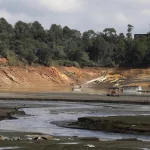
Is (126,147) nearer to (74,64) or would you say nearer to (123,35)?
(74,64)

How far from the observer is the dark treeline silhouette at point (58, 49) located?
456 feet

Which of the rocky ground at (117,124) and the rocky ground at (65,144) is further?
the rocky ground at (117,124)

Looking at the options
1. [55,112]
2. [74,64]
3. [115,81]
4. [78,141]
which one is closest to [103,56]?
[74,64]

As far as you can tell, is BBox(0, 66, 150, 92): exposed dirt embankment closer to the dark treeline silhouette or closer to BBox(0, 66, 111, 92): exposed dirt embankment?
BBox(0, 66, 111, 92): exposed dirt embankment

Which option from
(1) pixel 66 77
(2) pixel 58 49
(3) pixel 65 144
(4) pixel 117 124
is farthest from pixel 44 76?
(3) pixel 65 144

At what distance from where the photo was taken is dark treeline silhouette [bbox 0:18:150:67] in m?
139

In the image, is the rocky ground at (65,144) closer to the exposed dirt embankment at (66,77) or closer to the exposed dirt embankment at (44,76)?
the exposed dirt embankment at (44,76)

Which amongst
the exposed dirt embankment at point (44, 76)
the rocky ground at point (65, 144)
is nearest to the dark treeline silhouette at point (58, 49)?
the exposed dirt embankment at point (44, 76)

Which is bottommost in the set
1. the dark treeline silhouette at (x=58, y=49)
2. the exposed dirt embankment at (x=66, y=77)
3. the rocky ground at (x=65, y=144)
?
the rocky ground at (x=65, y=144)

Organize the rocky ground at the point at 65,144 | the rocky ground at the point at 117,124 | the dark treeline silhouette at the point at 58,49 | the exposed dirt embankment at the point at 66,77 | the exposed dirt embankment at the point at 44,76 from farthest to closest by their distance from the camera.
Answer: the dark treeline silhouette at the point at 58,49 → the exposed dirt embankment at the point at 66,77 → the exposed dirt embankment at the point at 44,76 → the rocky ground at the point at 117,124 → the rocky ground at the point at 65,144

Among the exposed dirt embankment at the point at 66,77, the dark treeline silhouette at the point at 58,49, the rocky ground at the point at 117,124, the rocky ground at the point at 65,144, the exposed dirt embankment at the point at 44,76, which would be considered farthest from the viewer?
the dark treeline silhouette at the point at 58,49

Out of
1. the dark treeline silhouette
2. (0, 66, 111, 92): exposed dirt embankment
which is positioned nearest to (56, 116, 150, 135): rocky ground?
(0, 66, 111, 92): exposed dirt embankment

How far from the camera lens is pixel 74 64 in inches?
5974

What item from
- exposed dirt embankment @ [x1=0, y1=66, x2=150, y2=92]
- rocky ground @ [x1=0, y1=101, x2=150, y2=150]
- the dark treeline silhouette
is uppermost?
the dark treeline silhouette
